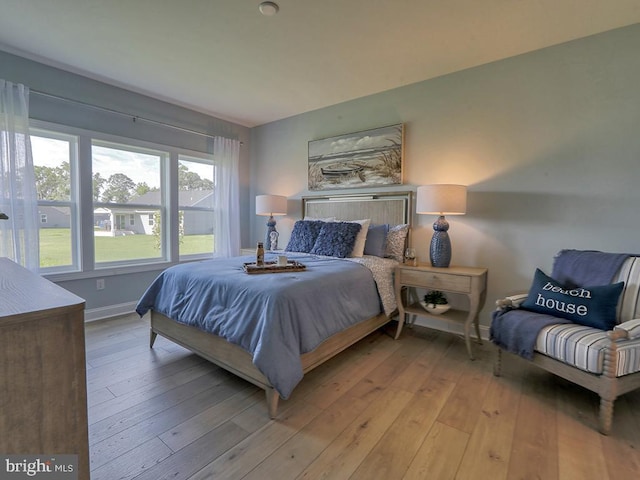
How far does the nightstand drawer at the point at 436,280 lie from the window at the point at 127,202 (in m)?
3.09

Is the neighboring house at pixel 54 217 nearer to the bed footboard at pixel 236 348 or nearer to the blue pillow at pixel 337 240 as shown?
the bed footboard at pixel 236 348

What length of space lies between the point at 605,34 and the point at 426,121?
1400mm

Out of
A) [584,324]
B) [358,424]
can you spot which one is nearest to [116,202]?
[358,424]

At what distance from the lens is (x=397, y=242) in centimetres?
307

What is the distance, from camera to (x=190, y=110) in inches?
156

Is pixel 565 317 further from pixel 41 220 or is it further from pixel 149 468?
pixel 41 220

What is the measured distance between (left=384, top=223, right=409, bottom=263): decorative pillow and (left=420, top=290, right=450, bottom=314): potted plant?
458 millimetres

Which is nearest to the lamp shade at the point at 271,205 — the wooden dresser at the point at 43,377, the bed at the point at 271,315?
the bed at the point at 271,315

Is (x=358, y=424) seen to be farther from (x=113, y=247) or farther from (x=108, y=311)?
(x=113, y=247)

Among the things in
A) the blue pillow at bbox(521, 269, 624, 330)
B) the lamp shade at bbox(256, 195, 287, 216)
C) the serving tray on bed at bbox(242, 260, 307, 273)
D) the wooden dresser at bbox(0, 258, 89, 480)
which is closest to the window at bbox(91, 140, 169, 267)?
the lamp shade at bbox(256, 195, 287, 216)

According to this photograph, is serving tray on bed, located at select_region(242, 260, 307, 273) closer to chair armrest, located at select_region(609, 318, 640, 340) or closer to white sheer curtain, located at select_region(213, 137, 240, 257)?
chair armrest, located at select_region(609, 318, 640, 340)

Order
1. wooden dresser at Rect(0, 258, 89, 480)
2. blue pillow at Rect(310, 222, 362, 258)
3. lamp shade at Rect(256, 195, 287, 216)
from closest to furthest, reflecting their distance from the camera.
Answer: wooden dresser at Rect(0, 258, 89, 480) < blue pillow at Rect(310, 222, 362, 258) < lamp shade at Rect(256, 195, 287, 216)

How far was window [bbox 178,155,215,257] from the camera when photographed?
4.05m

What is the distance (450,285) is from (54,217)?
12.9 feet
